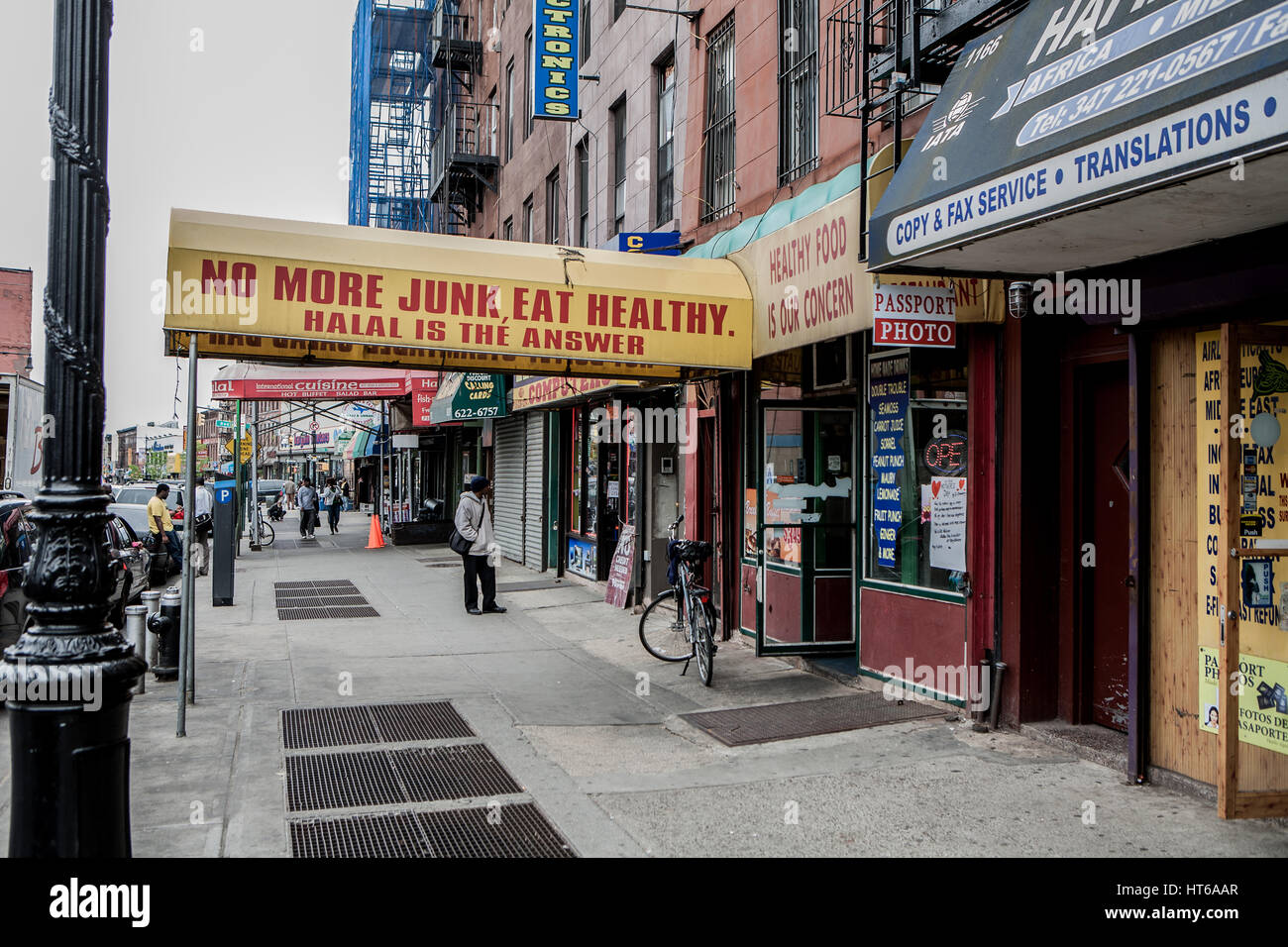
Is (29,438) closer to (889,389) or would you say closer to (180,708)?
(180,708)

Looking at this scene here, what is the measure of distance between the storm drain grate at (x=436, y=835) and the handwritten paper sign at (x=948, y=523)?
3.63 meters

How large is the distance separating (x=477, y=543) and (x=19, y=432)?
33.3ft

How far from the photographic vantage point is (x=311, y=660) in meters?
9.90

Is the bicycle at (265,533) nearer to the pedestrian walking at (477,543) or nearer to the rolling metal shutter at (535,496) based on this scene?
the rolling metal shutter at (535,496)

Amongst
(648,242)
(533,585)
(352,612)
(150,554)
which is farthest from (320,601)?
(648,242)

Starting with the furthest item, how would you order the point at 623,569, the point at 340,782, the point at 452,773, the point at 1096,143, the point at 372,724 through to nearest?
the point at 623,569, the point at 372,724, the point at 452,773, the point at 340,782, the point at 1096,143

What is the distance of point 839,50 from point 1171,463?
203 inches

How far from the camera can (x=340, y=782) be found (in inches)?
238

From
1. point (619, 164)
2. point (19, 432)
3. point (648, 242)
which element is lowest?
point (19, 432)

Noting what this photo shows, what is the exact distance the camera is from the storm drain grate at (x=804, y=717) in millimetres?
7070

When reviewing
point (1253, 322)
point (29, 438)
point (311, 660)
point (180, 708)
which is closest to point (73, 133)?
point (180, 708)

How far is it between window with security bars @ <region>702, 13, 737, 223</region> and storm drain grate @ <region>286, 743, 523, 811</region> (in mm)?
7316

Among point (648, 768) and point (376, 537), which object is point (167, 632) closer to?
point (648, 768)

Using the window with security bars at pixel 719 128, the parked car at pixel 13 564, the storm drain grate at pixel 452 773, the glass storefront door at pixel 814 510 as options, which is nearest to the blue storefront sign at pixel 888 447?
the glass storefront door at pixel 814 510
